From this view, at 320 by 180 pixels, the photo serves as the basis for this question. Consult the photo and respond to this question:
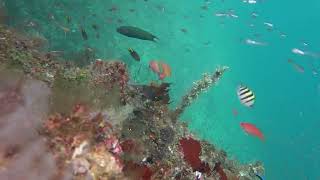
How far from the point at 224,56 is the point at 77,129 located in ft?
251

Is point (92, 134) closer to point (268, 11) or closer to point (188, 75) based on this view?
point (188, 75)

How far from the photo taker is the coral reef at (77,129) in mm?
2682

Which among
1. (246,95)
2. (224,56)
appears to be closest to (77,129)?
(246,95)

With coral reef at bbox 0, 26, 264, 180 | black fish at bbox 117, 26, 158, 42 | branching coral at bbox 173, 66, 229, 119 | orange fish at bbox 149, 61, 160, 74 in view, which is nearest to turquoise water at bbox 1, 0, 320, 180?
orange fish at bbox 149, 61, 160, 74

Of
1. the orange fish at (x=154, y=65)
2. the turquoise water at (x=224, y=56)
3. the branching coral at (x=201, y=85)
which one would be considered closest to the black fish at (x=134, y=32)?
the branching coral at (x=201, y=85)

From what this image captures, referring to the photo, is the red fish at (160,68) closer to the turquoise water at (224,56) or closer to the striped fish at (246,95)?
the turquoise water at (224,56)

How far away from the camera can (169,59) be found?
38.5 meters

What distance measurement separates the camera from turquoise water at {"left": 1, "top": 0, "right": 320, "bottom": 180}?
761 inches

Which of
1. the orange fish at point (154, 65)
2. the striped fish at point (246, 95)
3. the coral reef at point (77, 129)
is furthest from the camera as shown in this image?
the orange fish at point (154, 65)

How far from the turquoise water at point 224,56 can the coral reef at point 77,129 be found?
482 cm

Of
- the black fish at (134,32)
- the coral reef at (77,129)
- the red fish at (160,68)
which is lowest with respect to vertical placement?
the red fish at (160,68)

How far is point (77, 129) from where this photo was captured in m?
3.17

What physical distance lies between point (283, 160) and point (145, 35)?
97.1 ft

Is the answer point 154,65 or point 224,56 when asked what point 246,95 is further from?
point 224,56
